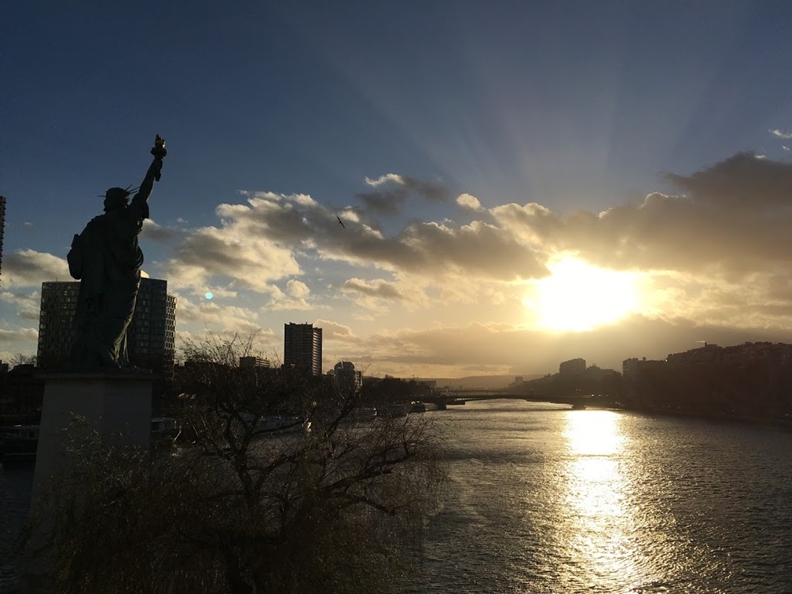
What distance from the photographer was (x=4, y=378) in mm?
59531

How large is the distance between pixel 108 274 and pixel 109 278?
7cm

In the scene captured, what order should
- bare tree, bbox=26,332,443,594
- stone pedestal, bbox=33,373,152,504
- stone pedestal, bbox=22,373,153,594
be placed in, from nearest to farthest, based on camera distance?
bare tree, bbox=26,332,443,594
stone pedestal, bbox=22,373,153,594
stone pedestal, bbox=33,373,152,504

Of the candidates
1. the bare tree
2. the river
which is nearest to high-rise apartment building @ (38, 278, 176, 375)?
the river

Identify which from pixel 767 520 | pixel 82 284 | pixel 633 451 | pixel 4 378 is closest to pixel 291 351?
pixel 4 378

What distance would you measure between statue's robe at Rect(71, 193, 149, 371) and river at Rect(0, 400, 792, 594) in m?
4.53

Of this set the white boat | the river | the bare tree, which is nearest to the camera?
the bare tree

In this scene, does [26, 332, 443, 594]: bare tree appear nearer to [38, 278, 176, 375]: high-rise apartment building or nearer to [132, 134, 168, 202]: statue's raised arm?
[132, 134, 168, 202]: statue's raised arm

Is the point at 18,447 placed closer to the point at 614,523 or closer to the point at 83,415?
the point at 614,523

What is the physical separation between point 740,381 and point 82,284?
99.6m

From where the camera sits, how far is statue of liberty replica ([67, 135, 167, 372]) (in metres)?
11.1

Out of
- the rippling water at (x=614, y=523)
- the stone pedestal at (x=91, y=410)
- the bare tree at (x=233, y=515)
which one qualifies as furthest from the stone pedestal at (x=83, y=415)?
the rippling water at (x=614, y=523)

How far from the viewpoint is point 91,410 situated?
10.1 meters

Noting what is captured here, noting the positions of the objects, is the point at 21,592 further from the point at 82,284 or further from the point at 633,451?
the point at 633,451

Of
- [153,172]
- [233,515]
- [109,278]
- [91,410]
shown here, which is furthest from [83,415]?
[153,172]
